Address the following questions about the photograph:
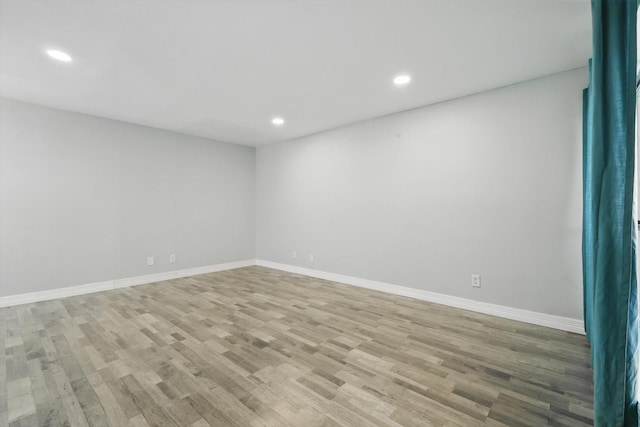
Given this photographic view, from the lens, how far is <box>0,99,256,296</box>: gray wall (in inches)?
133

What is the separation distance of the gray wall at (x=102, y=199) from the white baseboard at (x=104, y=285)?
2.6 inches

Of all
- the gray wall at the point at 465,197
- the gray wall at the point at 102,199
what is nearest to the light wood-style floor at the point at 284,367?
the gray wall at the point at 465,197

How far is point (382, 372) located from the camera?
6.27ft

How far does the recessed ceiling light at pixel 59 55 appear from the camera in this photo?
2.30m

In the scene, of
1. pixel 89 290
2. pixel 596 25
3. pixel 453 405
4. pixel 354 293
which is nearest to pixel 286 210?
pixel 354 293

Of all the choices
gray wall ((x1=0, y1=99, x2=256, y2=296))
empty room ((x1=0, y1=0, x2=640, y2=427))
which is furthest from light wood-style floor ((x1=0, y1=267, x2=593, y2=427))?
gray wall ((x1=0, y1=99, x2=256, y2=296))

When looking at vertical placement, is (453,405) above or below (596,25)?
below

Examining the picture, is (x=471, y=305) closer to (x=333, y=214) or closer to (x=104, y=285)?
(x=333, y=214)

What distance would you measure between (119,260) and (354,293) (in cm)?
362

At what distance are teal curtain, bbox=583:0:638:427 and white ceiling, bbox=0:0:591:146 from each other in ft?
3.14

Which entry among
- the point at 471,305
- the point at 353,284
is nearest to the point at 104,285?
the point at 353,284

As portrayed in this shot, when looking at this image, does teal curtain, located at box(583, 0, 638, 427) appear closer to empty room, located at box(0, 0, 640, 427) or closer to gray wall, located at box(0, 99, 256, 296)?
empty room, located at box(0, 0, 640, 427)

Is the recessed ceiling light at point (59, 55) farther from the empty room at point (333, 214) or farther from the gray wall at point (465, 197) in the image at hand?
the gray wall at point (465, 197)

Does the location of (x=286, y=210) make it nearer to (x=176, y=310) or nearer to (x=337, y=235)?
(x=337, y=235)
